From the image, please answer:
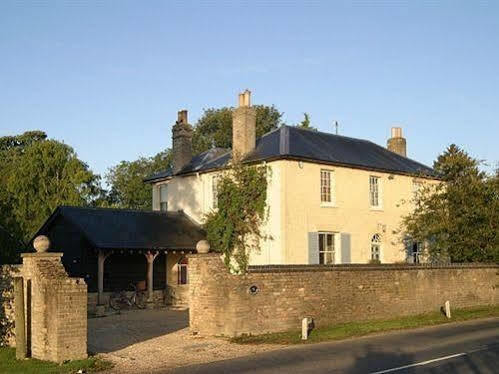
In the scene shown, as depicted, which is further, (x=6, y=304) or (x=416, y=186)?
(x=416, y=186)

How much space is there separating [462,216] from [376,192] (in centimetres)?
507

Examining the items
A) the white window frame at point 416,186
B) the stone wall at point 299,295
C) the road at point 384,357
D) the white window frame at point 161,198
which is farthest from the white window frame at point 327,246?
the road at point 384,357

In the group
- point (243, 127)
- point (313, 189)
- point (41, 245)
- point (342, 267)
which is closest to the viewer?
point (41, 245)

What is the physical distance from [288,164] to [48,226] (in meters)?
11.5

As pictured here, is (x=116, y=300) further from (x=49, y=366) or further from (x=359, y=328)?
(x=49, y=366)

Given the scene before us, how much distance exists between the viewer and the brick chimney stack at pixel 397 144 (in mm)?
38625

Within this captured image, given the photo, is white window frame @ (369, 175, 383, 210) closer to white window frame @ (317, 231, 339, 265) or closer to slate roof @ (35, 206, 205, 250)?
white window frame @ (317, 231, 339, 265)

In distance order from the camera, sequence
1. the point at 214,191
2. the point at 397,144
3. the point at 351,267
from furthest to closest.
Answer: the point at 397,144 < the point at 214,191 < the point at 351,267

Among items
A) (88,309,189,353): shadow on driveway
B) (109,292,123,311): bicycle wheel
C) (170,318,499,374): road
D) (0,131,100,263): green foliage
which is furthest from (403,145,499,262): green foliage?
(0,131,100,263): green foliage

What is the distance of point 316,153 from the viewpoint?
30000 millimetres

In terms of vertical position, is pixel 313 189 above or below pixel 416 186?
below

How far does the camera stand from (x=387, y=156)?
35531mm

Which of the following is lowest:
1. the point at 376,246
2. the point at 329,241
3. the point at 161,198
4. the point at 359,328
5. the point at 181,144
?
the point at 359,328

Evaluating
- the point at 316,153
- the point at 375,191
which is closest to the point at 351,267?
the point at 316,153
